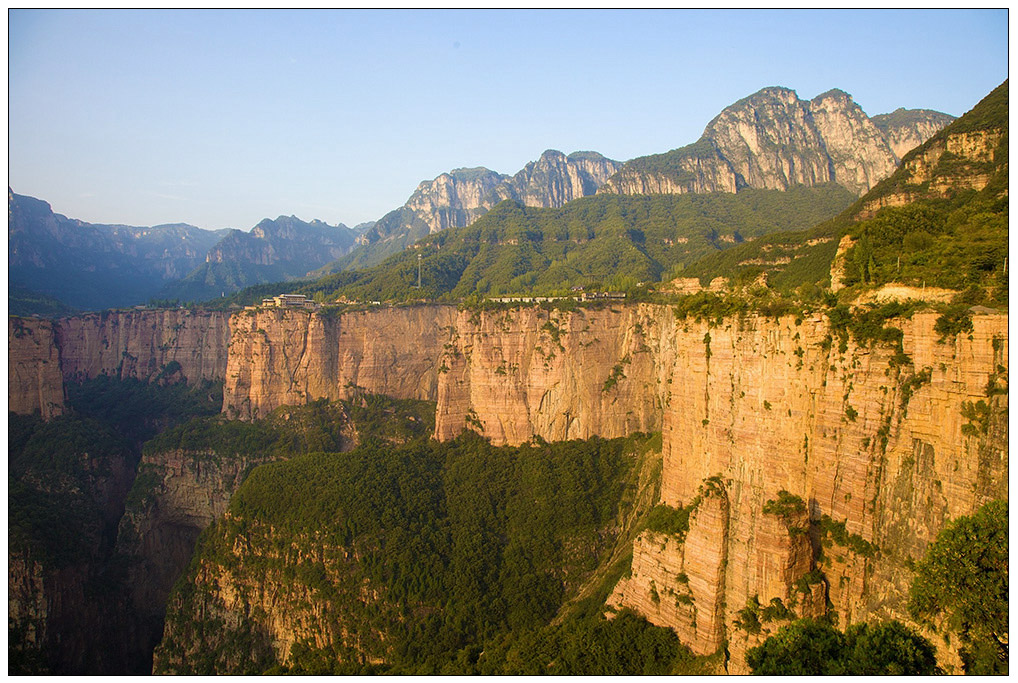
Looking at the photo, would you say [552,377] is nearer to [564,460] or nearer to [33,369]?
[564,460]

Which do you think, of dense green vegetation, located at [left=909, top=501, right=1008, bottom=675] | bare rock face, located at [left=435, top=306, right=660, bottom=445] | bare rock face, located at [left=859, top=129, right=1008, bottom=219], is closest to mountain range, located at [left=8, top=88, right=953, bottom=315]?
bare rock face, located at [left=859, top=129, right=1008, bottom=219]

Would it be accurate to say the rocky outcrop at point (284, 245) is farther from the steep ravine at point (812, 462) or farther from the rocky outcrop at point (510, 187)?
the steep ravine at point (812, 462)

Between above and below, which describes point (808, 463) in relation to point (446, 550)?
above

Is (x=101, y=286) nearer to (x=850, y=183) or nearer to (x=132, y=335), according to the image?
(x=132, y=335)

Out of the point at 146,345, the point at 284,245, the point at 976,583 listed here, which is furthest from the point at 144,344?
the point at 284,245

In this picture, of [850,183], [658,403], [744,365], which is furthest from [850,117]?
[744,365]

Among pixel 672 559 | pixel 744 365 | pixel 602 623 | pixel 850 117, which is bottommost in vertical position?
pixel 602 623
